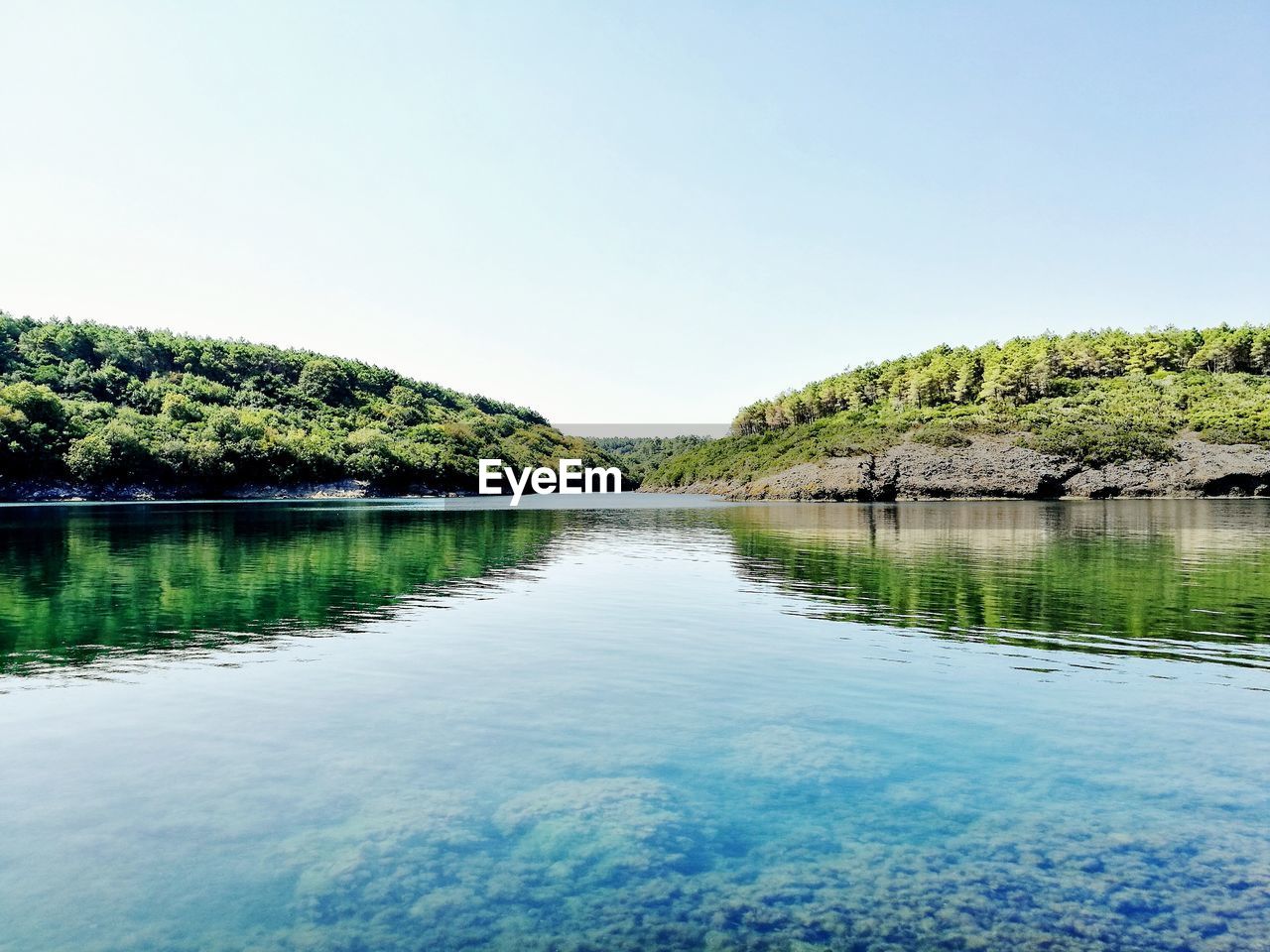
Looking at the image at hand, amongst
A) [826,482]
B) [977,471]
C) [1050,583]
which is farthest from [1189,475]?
[1050,583]

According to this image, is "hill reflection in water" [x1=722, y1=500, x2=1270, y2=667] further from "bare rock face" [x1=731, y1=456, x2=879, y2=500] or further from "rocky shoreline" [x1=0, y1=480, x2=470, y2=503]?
"rocky shoreline" [x1=0, y1=480, x2=470, y2=503]

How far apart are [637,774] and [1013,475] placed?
16566 cm

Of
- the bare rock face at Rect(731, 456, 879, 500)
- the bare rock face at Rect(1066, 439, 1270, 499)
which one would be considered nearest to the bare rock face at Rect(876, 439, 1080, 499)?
the bare rock face at Rect(731, 456, 879, 500)

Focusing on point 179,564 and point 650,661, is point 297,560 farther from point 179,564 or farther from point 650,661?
point 650,661

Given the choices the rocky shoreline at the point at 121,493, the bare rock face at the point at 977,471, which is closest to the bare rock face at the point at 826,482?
the bare rock face at the point at 977,471

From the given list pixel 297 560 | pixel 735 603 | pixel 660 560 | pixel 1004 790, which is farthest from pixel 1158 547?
pixel 297 560

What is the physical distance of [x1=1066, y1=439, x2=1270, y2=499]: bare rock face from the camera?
143 meters

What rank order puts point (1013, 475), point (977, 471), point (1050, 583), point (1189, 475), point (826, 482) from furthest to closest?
point (826, 482) < point (977, 471) < point (1013, 475) < point (1189, 475) < point (1050, 583)

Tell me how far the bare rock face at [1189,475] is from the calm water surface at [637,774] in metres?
142

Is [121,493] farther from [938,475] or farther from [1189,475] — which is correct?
[1189,475]

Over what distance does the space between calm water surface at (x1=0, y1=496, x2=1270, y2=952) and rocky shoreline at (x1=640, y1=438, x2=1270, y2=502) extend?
140m

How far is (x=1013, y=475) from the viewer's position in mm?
159625

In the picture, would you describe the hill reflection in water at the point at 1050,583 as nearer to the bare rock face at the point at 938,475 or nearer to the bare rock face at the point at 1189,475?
the bare rock face at the point at 938,475

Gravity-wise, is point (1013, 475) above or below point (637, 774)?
above
